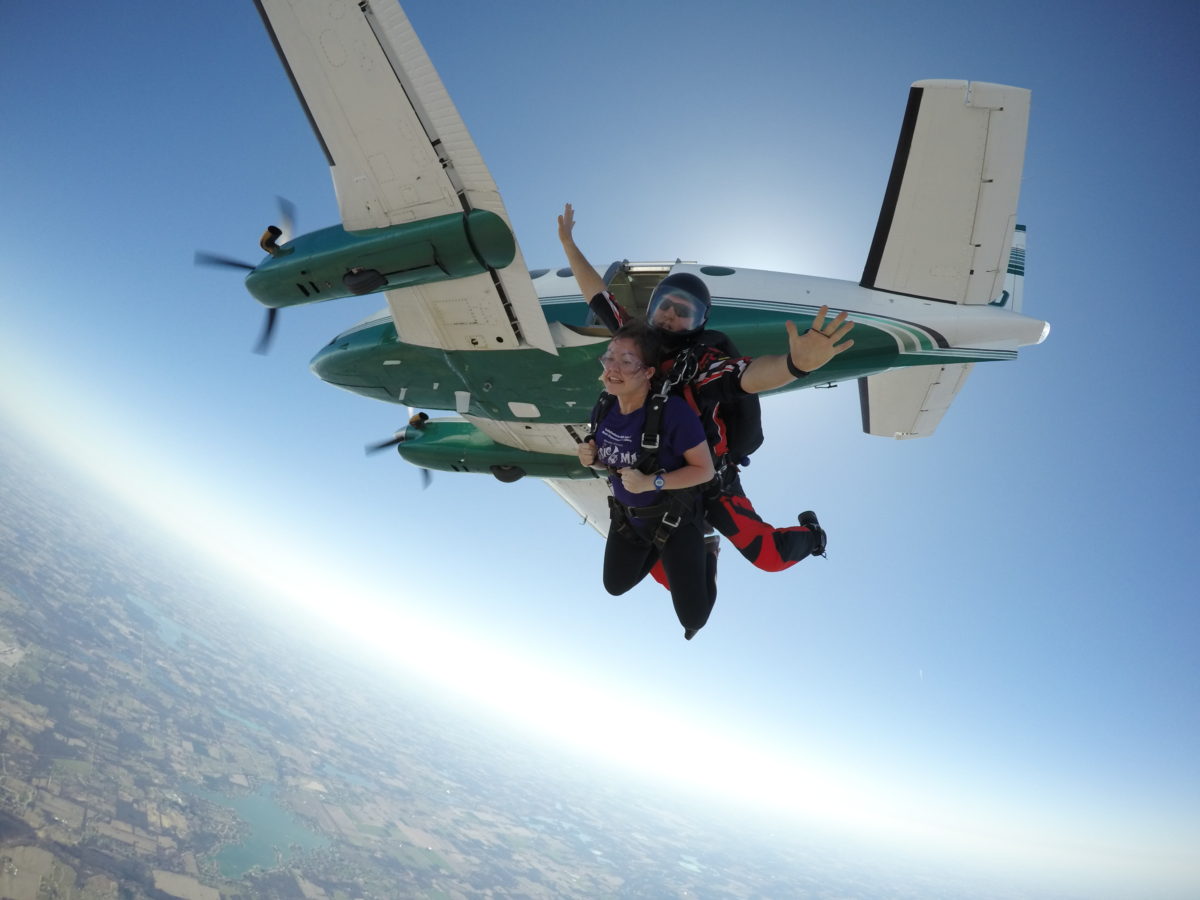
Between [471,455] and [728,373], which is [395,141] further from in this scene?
[728,373]

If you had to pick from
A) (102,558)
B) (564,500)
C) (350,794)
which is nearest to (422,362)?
(564,500)

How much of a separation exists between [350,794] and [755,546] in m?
67.2

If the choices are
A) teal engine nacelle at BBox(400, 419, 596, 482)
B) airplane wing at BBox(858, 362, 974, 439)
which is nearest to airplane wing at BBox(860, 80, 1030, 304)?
airplane wing at BBox(858, 362, 974, 439)

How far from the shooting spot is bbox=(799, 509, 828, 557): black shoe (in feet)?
11.9

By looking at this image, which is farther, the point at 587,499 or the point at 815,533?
the point at 587,499

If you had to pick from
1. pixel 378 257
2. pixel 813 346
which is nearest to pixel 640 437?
pixel 813 346

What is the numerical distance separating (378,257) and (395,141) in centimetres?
156

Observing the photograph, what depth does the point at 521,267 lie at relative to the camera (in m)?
7.62

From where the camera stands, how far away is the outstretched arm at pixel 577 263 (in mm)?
3904

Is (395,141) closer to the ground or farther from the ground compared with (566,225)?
farther from the ground

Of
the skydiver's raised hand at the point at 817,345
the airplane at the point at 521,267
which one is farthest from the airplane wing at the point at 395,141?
the skydiver's raised hand at the point at 817,345

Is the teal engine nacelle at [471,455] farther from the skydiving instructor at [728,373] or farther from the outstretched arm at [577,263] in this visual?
the skydiving instructor at [728,373]

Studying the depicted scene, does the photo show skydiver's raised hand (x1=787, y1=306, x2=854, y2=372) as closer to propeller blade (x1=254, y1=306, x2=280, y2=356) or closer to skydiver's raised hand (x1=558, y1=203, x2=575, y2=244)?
skydiver's raised hand (x1=558, y1=203, x2=575, y2=244)

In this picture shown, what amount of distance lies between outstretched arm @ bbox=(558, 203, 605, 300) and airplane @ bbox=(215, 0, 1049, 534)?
4.97 ft
